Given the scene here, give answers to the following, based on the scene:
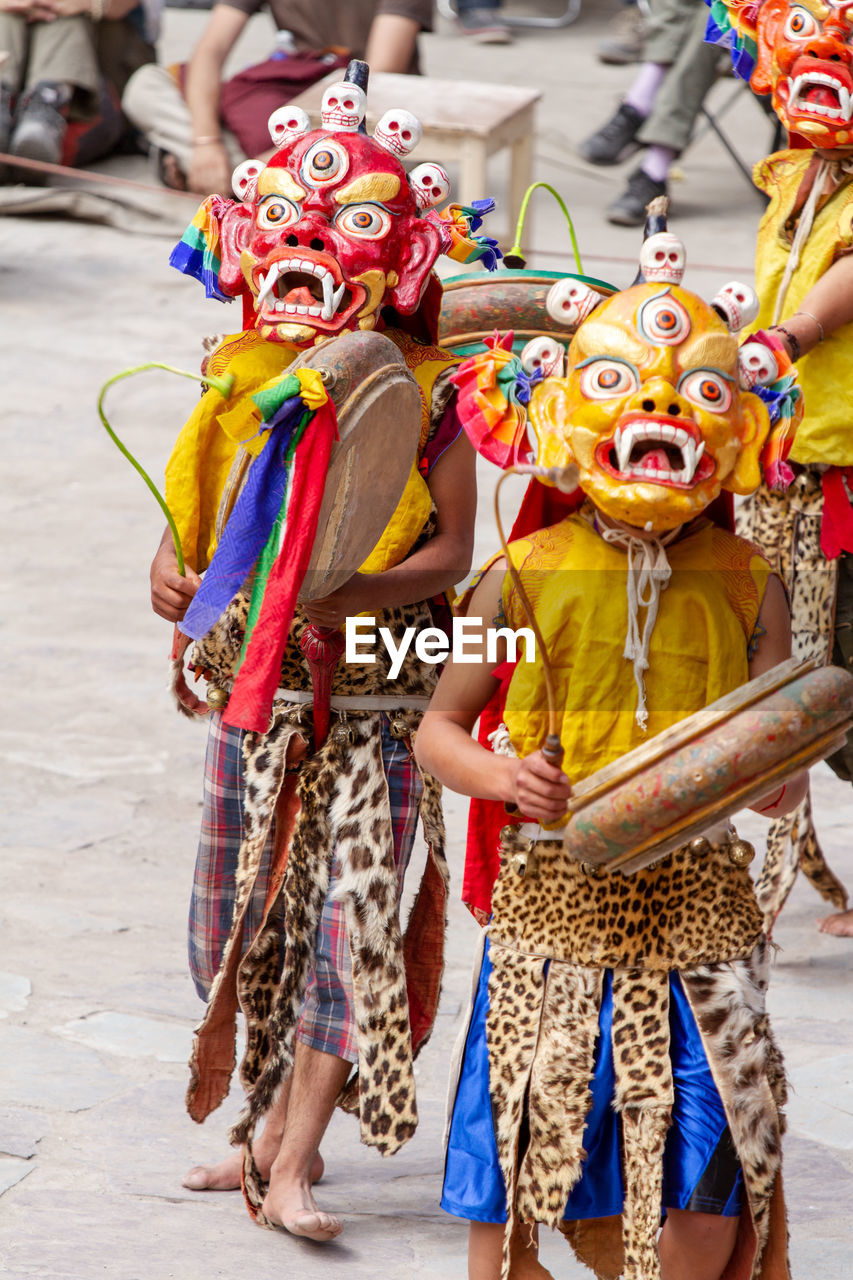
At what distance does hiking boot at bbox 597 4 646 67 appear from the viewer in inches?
539

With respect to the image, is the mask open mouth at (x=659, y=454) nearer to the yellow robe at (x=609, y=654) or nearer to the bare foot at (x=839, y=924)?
the yellow robe at (x=609, y=654)

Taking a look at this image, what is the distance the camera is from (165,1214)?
2.98m

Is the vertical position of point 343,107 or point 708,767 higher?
point 343,107

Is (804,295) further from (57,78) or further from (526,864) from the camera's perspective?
(57,78)

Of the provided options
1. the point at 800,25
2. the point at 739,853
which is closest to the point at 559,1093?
the point at 739,853

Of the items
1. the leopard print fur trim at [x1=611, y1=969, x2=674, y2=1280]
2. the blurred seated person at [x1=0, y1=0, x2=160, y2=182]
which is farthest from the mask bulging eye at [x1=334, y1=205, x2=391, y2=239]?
the blurred seated person at [x1=0, y1=0, x2=160, y2=182]

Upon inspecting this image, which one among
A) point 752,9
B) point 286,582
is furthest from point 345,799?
point 752,9

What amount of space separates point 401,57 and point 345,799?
704cm

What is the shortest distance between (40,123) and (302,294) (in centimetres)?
Result: 744

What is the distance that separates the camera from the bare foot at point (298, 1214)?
2900 millimetres

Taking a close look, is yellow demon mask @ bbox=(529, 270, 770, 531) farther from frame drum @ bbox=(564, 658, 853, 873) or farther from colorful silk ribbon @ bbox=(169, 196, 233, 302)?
colorful silk ribbon @ bbox=(169, 196, 233, 302)

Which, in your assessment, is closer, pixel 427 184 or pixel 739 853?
pixel 739 853

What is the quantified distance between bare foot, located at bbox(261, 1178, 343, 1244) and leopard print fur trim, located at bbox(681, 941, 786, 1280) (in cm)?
79

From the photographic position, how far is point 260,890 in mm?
2994
